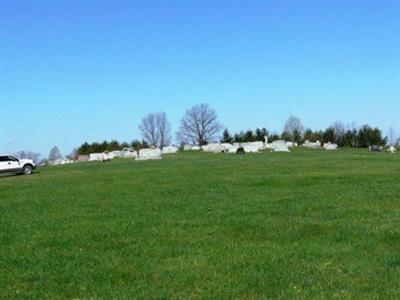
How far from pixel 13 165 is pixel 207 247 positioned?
3913 centimetres

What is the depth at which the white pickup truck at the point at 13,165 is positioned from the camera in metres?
46.4

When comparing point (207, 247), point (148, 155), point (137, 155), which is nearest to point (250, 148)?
point (137, 155)

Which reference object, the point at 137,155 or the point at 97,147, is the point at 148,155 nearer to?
the point at 137,155

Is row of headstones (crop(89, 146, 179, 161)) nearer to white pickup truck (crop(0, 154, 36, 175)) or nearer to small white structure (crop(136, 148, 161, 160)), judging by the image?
small white structure (crop(136, 148, 161, 160))

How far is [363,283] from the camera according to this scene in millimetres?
7320

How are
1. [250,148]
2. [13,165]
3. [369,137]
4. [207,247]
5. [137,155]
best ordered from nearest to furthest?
1. [207,247]
2. [13,165]
3. [137,155]
4. [250,148]
5. [369,137]

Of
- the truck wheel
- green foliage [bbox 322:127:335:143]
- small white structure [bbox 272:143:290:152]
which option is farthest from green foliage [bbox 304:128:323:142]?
the truck wheel

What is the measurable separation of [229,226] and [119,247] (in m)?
2.54

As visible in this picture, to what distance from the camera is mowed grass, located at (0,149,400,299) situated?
7.44 m

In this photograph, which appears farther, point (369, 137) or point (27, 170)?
point (369, 137)

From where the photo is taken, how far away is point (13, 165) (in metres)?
46.5

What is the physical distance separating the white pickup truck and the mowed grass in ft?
96.6

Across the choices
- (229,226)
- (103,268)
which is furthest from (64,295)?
(229,226)

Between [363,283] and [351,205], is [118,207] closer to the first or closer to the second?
[351,205]
